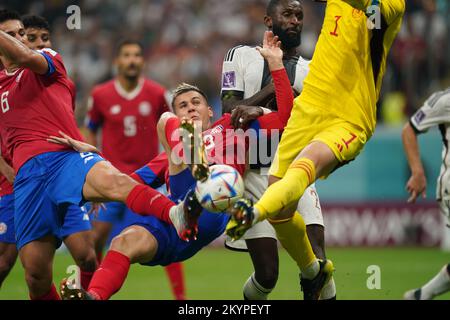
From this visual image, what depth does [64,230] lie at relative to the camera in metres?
7.08

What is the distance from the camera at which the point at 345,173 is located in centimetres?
1430

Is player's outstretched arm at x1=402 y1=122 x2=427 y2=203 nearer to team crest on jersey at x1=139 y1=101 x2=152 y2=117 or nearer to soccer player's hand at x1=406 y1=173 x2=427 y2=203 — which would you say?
soccer player's hand at x1=406 y1=173 x2=427 y2=203

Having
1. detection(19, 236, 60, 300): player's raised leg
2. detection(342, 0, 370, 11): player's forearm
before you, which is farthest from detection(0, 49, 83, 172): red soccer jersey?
detection(342, 0, 370, 11): player's forearm

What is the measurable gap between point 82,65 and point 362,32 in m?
10.3

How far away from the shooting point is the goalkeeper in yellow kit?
19.5 ft

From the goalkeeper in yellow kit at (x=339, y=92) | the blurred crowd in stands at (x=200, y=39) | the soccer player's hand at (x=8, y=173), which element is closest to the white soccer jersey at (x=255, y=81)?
the goalkeeper in yellow kit at (x=339, y=92)

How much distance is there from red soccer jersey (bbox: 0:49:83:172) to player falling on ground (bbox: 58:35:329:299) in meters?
0.19

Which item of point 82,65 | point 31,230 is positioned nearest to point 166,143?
point 31,230

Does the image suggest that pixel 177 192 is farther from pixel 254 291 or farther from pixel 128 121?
pixel 128 121

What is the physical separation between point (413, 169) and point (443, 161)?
0.86 ft

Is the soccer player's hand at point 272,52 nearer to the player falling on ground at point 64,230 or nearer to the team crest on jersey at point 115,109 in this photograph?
the player falling on ground at point 64,230

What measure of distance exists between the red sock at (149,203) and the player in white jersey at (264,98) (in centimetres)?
110

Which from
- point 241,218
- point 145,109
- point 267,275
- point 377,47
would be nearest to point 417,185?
point 267,275

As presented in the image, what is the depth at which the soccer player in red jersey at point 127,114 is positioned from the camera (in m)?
10.7
